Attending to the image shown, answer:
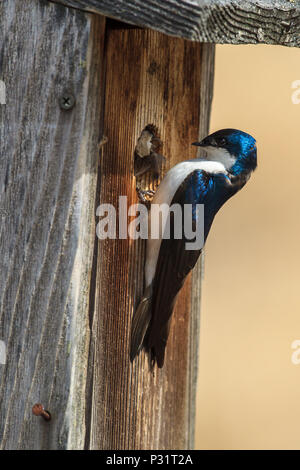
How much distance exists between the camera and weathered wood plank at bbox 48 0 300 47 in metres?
1.76

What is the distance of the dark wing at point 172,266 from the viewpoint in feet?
7.02

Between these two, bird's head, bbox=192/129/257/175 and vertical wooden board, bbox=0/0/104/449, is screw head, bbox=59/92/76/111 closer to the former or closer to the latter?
vertical wooden board, bbox=0/0/104/449

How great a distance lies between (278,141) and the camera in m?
4.22

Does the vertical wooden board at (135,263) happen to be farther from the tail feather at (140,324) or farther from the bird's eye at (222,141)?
the bird's eye at (222,141)

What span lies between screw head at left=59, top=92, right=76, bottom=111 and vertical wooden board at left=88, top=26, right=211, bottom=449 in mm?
121

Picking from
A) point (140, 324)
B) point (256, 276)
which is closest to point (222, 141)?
point (140, 324)

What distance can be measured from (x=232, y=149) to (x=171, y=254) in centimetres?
37

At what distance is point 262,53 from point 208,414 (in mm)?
1677

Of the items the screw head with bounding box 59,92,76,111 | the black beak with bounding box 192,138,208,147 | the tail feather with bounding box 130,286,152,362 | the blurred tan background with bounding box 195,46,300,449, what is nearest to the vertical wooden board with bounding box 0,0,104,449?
the screw head with bounding box 59,92,76,111

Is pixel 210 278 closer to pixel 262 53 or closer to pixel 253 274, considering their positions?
pixel 253 274

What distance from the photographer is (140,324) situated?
7.13 feet

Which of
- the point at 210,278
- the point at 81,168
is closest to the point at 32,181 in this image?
the point at 81,168

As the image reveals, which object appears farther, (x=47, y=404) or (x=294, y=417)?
(x=294, y=417)

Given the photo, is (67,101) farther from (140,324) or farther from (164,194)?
(140,324)
